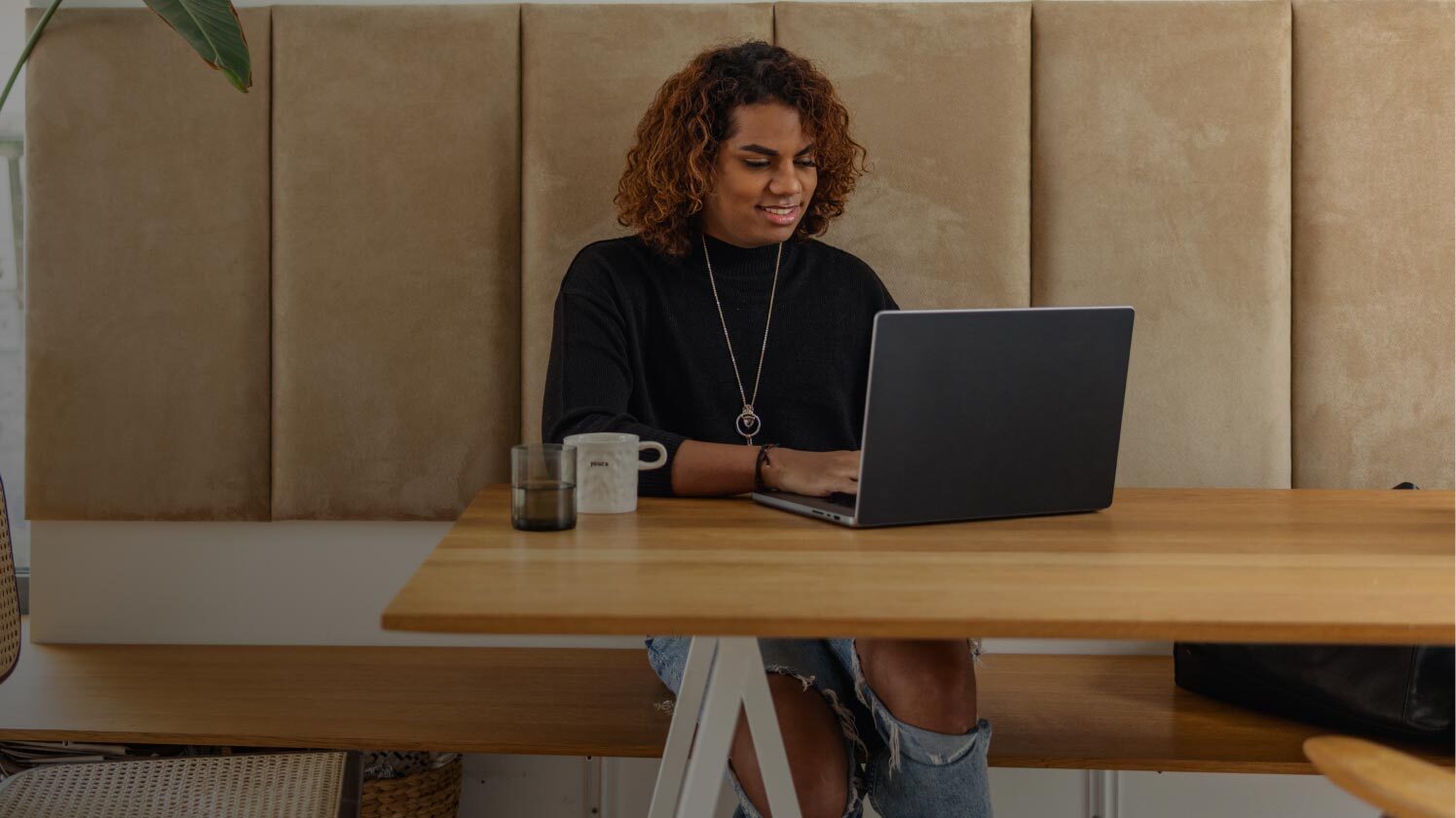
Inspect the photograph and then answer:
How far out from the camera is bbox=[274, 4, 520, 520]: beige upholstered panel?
6.98 ft

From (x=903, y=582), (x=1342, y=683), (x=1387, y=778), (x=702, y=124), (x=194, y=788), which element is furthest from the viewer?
(x=702, y=124)

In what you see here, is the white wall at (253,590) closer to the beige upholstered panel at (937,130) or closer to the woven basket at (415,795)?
the woven basket at (415,795)

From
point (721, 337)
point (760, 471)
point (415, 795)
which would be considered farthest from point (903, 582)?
point (415, 795)

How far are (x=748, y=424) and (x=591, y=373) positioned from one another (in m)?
0.28

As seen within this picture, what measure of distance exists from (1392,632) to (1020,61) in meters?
1.44

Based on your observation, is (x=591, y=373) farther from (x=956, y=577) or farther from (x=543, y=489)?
(x=956, y=577)

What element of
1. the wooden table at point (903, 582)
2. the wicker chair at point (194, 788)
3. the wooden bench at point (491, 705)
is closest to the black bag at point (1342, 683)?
the wooden bench at point (491, 705)

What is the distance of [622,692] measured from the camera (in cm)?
191

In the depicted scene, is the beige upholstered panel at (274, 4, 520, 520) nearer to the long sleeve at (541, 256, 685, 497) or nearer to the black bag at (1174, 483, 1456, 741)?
the long sleeve at (541, 256, 685, 497)

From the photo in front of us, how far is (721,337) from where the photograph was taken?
6.05 feet

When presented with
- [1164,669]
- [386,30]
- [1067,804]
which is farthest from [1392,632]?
[386,30]

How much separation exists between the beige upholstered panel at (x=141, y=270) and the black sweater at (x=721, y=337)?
71cm

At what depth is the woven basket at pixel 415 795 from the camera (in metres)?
1.86

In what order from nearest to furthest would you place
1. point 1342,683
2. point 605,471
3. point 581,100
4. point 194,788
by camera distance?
point 605,471, point 194,788, point 1342,683, point 581,100
